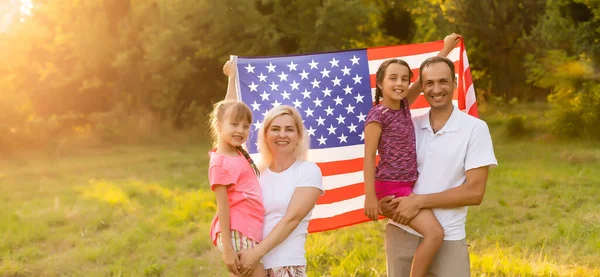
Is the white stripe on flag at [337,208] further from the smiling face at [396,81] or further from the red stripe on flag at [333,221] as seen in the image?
the smiling face at [396,81]

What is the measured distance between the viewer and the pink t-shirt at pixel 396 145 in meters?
3.50

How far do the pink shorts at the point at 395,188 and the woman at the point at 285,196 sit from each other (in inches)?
15.3

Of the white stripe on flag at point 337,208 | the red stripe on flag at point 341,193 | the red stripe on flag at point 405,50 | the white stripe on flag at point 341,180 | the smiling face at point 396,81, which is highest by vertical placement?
the red stripe on flag at point 405,50

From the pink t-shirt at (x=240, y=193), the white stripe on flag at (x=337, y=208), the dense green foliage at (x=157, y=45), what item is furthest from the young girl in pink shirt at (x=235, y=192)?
the dense green foliage at (x=157, y=45)

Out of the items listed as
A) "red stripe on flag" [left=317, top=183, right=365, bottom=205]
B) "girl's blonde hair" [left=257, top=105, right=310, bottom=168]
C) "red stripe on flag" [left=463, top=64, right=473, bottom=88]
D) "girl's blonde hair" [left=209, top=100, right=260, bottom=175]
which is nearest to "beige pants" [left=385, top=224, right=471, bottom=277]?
"girl's blonde hair" [left=257, top=105, right=310, bottom=168]

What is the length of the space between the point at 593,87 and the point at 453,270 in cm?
1203

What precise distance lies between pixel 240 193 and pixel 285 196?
243 mm

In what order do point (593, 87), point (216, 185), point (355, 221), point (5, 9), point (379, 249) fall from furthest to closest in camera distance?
point (5, 9) → point (593, 87) → point (379, 249) → point (355, 221) → point (216, 185)

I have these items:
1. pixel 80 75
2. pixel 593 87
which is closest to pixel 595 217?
pixel 593 87

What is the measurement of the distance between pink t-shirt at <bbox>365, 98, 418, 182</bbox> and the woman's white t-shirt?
0.42 metres

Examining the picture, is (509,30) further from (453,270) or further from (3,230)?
(453,270)

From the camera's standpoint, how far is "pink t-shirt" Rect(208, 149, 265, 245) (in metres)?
3.36

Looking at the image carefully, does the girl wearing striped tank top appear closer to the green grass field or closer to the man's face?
the man's face

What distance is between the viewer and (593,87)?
1391 centimetres
